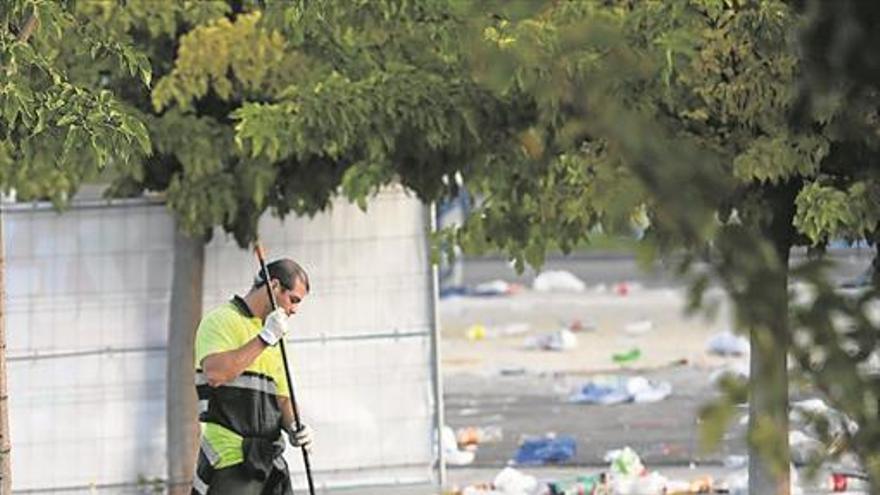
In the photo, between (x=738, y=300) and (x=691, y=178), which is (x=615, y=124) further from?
(x=738, y=300)

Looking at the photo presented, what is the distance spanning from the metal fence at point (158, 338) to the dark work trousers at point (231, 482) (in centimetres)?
361

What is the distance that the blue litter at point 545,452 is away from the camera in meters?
15.4

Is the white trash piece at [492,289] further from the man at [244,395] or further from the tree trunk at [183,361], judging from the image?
the man at [244,395]

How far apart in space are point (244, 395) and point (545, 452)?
6293 millimetres

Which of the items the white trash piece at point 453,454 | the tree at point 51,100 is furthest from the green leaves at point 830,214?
the white trash piece at point 453,454

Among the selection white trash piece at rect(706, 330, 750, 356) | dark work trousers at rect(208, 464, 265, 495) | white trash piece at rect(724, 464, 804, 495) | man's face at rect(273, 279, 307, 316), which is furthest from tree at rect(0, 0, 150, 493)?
white trash piece at rect(706, 330, 750, 356)

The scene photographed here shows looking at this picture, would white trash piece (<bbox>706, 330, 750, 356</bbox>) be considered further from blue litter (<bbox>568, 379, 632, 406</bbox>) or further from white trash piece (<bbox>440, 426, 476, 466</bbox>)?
white trash piece (<bbox>440, 426, 476, 466</bbox>)

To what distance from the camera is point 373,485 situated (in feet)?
44.8

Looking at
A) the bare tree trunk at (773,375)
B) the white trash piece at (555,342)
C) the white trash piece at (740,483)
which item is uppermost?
the white trash piece at (555,342)

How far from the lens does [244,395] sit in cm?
948

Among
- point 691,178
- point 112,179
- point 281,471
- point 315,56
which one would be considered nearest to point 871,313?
point 691,178

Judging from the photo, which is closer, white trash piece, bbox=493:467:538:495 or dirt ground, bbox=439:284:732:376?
white trash piece, bbox=493:467:538:495

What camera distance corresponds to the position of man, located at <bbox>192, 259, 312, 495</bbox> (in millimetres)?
9328

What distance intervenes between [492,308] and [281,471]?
18.6m
